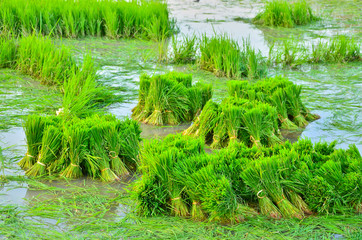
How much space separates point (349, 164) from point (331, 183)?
0.64 feet

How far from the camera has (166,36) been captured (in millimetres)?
8727

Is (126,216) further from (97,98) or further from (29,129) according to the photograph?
(97,98)

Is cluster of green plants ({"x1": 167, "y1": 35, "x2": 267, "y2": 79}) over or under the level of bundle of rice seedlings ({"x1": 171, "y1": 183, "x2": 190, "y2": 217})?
over

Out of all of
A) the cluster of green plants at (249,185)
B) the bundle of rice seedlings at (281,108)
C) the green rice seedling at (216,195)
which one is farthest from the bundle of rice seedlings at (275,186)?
the bundle of rice seedlings at (281,108)

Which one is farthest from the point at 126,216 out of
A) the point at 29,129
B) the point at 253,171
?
the point at 29,129

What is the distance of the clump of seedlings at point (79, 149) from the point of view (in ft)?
11.4

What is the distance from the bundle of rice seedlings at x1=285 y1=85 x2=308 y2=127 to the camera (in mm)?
4742

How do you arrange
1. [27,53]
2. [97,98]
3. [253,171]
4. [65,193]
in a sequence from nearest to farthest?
[253,171], [65,193], [97,98], [27,53]

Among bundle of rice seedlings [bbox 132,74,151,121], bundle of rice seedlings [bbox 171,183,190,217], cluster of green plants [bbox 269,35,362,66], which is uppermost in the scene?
cluster of green plants [bbox 269,35,362,66]

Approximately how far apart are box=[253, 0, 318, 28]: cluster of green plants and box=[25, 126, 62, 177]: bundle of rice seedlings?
722 centimetres

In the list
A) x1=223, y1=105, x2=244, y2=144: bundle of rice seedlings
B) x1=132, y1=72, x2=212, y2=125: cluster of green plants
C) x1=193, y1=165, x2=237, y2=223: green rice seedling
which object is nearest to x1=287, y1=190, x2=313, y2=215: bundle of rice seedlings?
x1=193, y1=165, x2=237, y2=223: green rice seedling

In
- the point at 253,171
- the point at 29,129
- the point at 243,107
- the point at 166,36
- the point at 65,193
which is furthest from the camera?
the point at 166,36

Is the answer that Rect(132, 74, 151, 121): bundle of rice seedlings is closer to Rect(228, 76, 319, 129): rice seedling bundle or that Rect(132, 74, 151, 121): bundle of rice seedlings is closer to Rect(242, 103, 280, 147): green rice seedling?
Rect(228, 76, 319, 129): rice seedling bundle

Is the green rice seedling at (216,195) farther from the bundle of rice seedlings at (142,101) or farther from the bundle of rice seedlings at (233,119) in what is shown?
the bundle of rice seedlings at (142,101)
